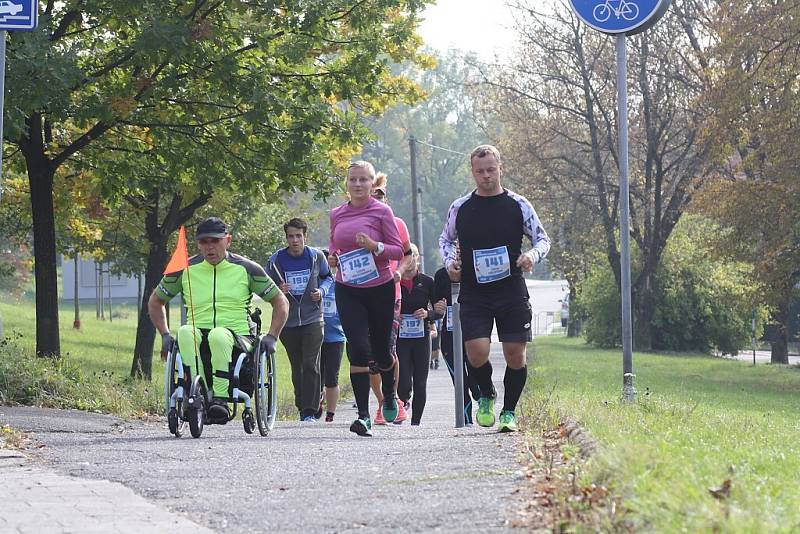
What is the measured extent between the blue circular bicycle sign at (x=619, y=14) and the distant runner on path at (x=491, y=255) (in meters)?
2.08

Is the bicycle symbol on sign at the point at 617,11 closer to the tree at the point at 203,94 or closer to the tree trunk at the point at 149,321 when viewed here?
the tree at the point at 203,94

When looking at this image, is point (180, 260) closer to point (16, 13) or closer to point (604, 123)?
point (16, 13)

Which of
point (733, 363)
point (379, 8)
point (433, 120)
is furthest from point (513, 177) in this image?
point (433, 120)

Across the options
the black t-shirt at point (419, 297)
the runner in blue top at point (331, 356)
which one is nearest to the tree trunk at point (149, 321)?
the runner in blue top at point (331, 356)

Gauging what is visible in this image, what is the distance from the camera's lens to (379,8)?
61.2 ft

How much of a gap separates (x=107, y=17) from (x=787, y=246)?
54.4 feet

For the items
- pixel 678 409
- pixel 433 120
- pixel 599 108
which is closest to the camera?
pixel 678 409

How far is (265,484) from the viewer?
7113mm

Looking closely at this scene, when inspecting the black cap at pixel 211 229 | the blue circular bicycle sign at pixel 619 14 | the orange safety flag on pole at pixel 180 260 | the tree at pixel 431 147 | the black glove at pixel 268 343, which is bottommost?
the black glove at pixel 268 343

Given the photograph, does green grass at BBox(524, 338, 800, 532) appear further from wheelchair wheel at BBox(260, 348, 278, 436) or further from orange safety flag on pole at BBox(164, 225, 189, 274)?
orange safety flag on pole at BBox(164, 225, 189, 274)

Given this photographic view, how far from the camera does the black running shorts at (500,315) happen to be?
31.3 feet

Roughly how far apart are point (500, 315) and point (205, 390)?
7.03ft

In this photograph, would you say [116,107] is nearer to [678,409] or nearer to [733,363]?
[678,409]

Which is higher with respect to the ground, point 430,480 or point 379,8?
point 379,8
